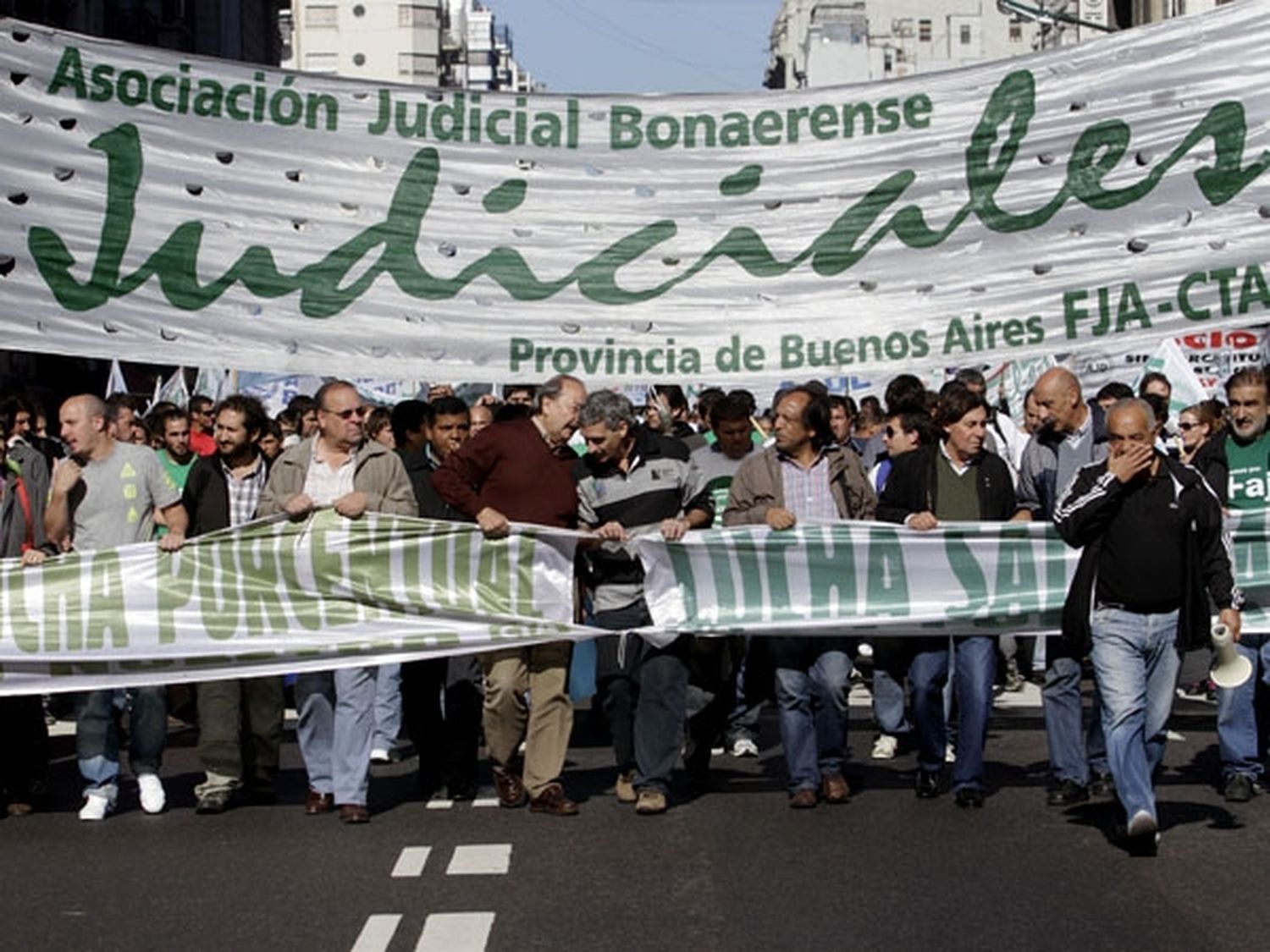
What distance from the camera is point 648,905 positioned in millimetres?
8141

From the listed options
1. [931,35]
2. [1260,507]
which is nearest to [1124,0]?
[1260,507]

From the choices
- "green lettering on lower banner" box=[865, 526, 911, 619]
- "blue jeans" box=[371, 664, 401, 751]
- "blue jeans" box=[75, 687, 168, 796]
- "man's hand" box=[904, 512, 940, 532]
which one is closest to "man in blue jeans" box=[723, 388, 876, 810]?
"green lettering on lower banner" box=[865, 526, 911, 619]

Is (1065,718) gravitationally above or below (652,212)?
below

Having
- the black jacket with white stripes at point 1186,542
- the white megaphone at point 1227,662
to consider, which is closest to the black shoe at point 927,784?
the black jacket with white stripes at point 1186,542

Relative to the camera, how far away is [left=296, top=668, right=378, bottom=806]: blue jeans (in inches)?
396

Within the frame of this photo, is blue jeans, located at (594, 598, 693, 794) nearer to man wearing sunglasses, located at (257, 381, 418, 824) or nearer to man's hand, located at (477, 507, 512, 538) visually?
man's hand, located at (477, 507, 512, 538)

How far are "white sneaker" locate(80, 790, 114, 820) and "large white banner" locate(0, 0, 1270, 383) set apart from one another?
6.29ft

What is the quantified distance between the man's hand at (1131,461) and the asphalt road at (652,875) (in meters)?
1.42

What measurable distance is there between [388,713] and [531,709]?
2179 mm

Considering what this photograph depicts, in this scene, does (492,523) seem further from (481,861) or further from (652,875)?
(652,875)

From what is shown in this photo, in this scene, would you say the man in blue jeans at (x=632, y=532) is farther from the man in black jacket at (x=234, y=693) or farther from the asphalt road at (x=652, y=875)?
the man in black jacket at (x=234, y=693)

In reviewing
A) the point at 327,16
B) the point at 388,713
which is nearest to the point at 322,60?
the point at 327,16

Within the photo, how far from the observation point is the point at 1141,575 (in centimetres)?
925

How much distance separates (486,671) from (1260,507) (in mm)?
3588
